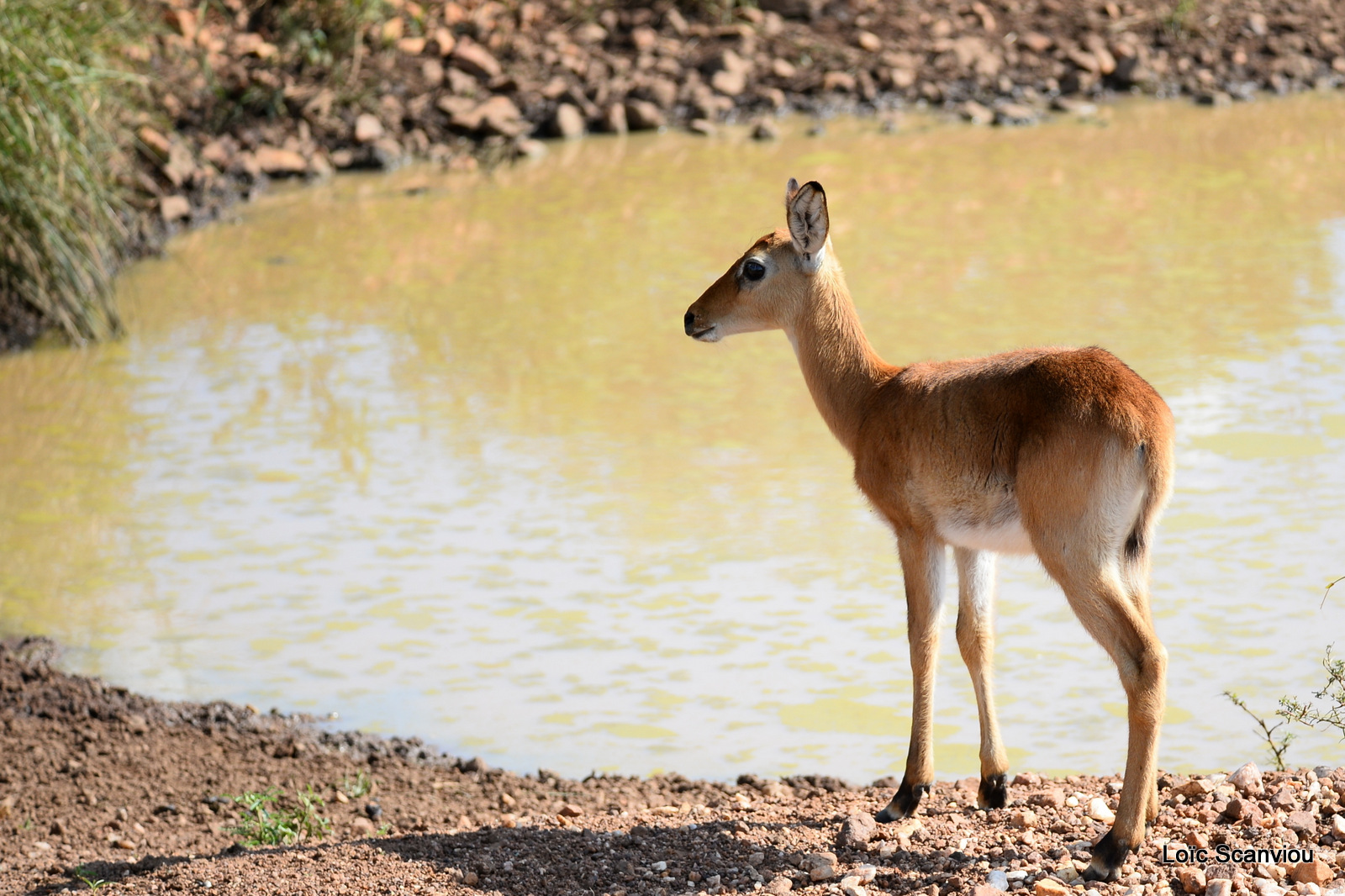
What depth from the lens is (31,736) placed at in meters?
6.29

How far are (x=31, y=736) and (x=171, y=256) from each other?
7.76m

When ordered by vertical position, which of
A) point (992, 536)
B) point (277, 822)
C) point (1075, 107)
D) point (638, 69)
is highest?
point (638, 69)

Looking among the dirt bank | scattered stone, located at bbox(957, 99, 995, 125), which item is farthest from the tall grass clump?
scattered stone, located at bbox(957, 99, 995, 125)

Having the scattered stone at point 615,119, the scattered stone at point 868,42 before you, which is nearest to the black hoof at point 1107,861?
the scattered stone at point 615,119

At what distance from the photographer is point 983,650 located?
5.04 m

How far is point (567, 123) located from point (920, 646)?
12119 mm

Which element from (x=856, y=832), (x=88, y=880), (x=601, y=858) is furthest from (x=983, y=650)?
(x=88, y=880)

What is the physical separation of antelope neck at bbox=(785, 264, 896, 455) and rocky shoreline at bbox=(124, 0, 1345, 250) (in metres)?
10.6

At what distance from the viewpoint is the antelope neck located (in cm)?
527

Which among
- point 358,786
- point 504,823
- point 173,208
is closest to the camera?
point 504,823

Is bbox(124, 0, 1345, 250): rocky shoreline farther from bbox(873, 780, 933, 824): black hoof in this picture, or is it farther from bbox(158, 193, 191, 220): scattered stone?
bbox(873, 780, 933, 824): black hoof

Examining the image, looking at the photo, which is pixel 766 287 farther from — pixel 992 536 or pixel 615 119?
pixel 615 119

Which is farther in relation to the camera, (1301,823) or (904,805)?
(904,805)

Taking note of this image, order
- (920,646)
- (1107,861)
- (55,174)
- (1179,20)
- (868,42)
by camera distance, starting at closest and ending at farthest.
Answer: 1. (1107,861)
2. (920,646)
3. (55,174)
4. (868,42)
5. (1179,20)
